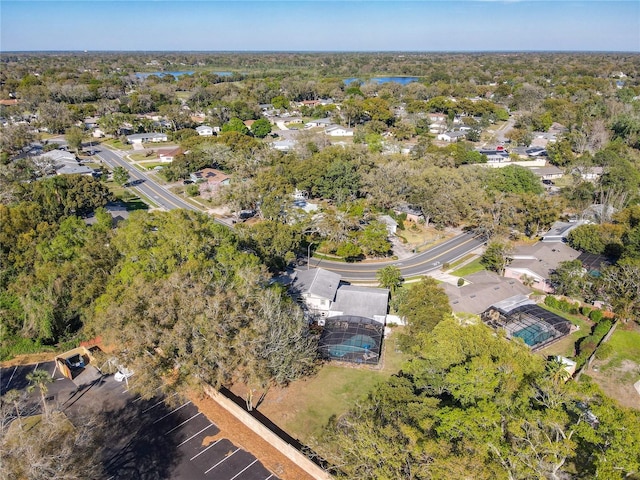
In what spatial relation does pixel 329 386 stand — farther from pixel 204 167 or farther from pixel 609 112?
pixel 609 112

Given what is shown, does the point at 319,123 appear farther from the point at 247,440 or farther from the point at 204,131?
the point at 247,440

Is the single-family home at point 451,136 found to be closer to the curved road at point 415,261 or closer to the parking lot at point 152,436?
the curved road at point 415,261


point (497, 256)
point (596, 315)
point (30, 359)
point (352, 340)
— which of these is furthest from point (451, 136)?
point (30, 359)

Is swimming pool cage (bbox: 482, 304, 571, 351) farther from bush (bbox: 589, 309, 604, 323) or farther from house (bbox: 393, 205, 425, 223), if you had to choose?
house (bbox: 393, 205, 425, 223)

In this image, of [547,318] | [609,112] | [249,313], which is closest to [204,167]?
[249,313]

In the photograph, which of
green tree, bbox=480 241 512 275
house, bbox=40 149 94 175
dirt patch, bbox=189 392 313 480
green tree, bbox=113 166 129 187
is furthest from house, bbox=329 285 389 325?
house, bbox=40 149 94 175
